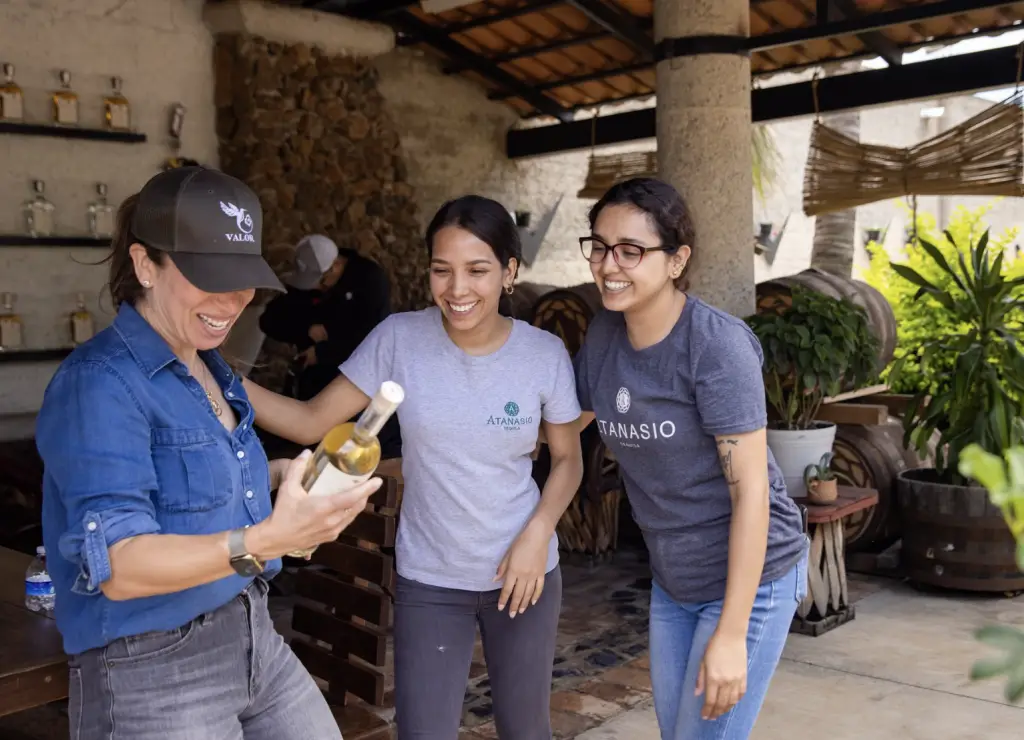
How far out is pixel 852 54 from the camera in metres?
7.21

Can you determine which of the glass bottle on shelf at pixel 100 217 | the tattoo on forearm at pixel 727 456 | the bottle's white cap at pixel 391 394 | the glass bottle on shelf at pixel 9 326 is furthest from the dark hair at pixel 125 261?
the glass bottle on shelf at pixel 100 217

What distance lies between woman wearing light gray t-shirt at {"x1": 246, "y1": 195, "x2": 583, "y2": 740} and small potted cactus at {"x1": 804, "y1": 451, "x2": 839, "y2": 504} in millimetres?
2923

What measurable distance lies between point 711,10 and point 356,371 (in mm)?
3824

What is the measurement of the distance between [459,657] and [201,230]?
1121 mm

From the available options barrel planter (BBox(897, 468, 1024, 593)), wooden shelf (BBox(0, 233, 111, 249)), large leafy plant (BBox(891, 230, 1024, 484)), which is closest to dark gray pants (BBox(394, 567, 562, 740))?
large leafy plant (BBox(891, 230, 1024, 484))

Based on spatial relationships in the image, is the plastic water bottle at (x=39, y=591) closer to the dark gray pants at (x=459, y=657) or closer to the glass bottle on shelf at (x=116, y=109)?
the dark gray pants at (x=459, y=657)

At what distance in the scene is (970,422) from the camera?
5.34m

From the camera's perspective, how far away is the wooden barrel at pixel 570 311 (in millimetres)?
6633

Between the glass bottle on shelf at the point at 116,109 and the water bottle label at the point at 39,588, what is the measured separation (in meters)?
4.56

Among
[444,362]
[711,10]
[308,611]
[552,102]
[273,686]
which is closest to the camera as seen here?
[273,686]

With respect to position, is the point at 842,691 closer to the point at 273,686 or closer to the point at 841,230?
the point at 273,686

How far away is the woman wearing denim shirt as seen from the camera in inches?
57.1

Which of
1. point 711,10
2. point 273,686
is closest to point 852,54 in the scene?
point 711,10

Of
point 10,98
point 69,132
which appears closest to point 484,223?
point 10,98
